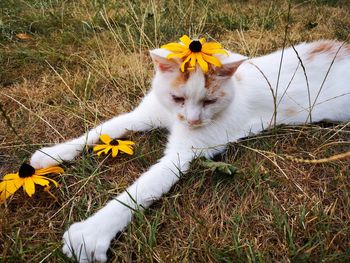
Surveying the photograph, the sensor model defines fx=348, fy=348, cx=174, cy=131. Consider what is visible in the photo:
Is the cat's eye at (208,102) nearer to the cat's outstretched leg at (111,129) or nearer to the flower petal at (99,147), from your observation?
the cat's outstretched leg at (111,129)

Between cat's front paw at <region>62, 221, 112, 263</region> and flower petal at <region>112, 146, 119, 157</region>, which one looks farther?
flower petal at <region>112, 146, 119, 157</region>

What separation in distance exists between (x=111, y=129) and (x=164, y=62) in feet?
1.73

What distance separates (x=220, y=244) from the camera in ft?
4.56

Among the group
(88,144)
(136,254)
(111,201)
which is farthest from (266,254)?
(88,144)

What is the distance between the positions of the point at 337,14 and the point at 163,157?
3240 millimetres

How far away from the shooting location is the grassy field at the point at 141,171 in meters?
1.38

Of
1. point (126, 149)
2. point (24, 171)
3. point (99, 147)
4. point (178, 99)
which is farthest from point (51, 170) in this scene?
point (178, 99)

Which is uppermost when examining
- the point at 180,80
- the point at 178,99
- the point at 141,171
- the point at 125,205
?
the point at 180,80

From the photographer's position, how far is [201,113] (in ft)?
5.95

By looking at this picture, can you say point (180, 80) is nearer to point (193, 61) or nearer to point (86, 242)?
point (193, 61)

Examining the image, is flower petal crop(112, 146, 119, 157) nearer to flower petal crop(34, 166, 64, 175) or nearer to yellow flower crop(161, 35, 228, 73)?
flower petal crop(34, 166, 64, 175)

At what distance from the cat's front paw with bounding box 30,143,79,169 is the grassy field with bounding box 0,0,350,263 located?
0.06 m

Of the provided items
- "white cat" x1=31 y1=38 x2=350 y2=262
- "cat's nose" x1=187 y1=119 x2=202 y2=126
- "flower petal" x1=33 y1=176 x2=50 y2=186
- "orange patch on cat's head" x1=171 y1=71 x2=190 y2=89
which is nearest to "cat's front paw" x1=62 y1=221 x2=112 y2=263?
"white cat" x1=31 y1=38 x2=350 y2=262

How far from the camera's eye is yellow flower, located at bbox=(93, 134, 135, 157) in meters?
1.82
